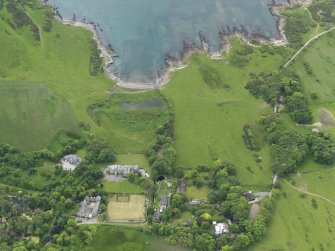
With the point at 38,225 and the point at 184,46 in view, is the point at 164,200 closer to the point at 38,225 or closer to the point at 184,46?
the point at 38,225

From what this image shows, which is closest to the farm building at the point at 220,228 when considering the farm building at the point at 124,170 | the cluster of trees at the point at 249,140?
the farm building at the point at 124,170

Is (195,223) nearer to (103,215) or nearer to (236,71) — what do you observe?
(103,215)

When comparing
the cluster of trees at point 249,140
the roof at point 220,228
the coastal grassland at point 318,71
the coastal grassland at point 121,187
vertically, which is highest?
the coastal grassland at point 318,71

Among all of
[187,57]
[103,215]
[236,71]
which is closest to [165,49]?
[187,57]

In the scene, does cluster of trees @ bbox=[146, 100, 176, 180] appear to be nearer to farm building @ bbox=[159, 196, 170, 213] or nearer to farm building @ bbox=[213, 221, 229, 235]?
farm building @ bbox=[159, 196, 170, 213]

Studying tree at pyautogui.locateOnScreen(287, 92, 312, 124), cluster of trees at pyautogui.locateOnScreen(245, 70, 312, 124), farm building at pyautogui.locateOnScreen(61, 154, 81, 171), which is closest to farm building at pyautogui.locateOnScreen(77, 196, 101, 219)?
farm building at pyautogui.locateOnScreen(61, 154, 81, 171)

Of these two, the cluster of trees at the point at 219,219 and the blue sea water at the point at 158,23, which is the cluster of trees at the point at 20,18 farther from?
the cluster of trees at the point at 219,219

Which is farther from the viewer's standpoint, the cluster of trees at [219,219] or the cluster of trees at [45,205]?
the cluster of trees at [45,205]
